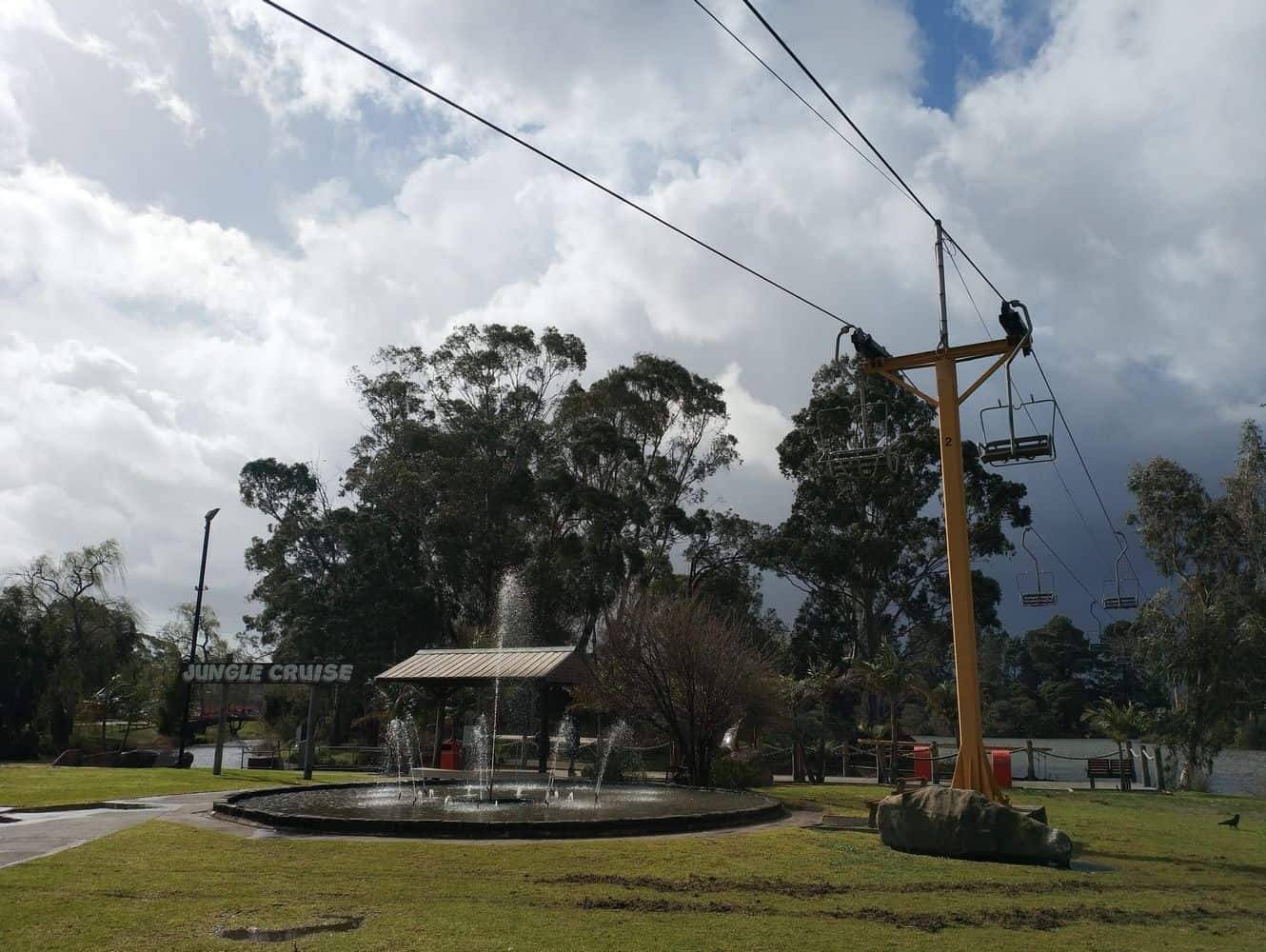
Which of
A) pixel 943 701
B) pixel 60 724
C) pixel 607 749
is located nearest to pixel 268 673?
pixel 607 749

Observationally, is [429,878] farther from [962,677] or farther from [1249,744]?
[1249,744]

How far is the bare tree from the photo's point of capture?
23.0 m

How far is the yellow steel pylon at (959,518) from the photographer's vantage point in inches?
572

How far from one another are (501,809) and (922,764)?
52.4ft

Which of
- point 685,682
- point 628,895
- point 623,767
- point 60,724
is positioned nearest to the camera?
point 628,895

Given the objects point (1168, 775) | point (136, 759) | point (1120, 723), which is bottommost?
point (136, 759)

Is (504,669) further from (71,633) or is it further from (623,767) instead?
(71,633)

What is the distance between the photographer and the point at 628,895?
9.38 meters

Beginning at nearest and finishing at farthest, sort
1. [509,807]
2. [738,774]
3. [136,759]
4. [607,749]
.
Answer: [509,807] < [738,774] < [607,749] < [136,759]

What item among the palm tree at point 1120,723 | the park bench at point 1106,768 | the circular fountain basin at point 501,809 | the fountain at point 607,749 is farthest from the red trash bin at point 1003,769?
the fountain at point 607,749

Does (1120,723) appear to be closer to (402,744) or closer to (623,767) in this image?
(623,767)

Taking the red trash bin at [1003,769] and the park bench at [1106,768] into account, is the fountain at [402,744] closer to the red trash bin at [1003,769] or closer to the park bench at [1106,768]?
the red trash bin at [1003,769]

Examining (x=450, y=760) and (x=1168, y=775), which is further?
(x=1168, y=775)

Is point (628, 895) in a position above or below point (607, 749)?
below
